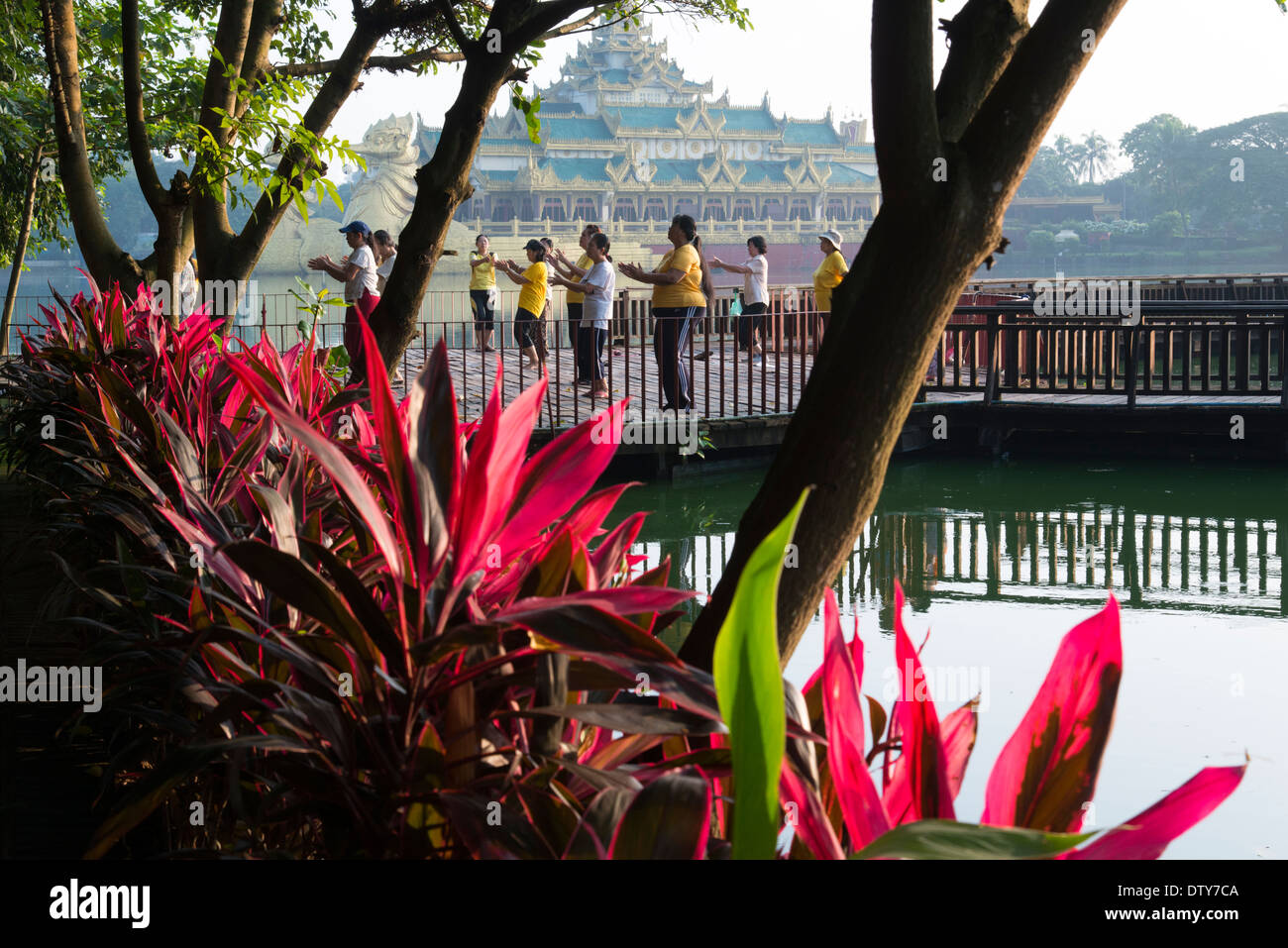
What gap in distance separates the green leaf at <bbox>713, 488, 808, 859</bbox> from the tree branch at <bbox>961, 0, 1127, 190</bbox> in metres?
0.95

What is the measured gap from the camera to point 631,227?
178 ft

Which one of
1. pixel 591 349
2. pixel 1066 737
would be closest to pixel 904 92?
pixel 1066 737

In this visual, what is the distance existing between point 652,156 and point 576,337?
156 ft

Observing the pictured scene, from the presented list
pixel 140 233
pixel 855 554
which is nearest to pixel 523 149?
pixel 140 233

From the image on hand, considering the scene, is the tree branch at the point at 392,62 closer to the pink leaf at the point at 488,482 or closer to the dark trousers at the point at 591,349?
the dark trousers at the point at 591,349

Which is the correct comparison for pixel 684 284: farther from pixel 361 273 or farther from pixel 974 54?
pixel 974 54

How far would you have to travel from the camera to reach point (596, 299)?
10836 millimetres

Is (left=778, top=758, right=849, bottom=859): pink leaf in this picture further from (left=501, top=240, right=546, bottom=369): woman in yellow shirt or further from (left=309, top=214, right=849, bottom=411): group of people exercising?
(left=501, top=240, right=546, bottom=369): woman in yellow shirt

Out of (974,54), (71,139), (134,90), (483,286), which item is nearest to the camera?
(974,54)

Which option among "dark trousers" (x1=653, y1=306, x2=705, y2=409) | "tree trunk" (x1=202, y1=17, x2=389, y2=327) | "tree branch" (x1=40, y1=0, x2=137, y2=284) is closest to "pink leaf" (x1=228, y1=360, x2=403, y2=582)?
"tree trunk" (x1=202, y1=17, x2=389, y2=327)

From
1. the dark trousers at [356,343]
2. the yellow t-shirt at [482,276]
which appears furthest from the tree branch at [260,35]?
the yellow t-shirt at [482,276]

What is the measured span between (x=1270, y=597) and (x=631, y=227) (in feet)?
159

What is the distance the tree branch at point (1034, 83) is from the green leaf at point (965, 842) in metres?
0.95
